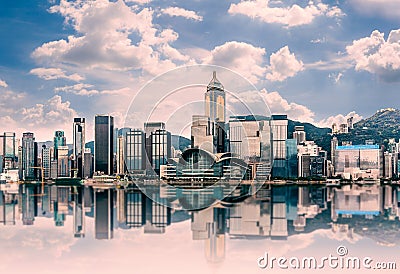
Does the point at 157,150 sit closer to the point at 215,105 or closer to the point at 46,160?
the point at 215,105

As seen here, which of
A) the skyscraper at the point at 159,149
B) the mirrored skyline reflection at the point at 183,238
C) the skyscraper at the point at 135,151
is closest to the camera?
the mirrored skyline reflection at the point at 183,238

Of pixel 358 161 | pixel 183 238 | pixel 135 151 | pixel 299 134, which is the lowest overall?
pixel 183 238

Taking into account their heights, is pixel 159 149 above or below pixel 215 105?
below

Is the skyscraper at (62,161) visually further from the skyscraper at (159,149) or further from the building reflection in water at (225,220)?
the building reflection in water at (225,220)

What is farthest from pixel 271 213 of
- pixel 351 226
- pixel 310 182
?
pixel 310 182

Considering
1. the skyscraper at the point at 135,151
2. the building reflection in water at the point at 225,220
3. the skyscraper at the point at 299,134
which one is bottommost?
the building reflection in water at the point at 225,220

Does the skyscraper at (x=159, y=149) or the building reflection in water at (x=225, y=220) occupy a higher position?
the skyscraper at (x=159, y=149)

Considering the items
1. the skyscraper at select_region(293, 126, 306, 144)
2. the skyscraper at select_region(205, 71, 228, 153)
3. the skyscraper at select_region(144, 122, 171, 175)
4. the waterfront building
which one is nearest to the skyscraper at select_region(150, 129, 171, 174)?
the skyscraper at select_region(144, 122, 171, 175)

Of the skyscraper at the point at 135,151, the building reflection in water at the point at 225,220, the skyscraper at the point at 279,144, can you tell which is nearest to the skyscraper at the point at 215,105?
the building reflection in water at the point at 225,220

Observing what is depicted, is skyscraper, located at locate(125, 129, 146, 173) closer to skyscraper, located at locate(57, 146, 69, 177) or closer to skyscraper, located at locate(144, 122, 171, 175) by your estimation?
skyscraper, located at locate(144, 122, 171, 175)

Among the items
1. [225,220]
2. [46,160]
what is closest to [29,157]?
[46,160]

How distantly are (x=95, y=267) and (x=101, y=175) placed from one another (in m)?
18.8

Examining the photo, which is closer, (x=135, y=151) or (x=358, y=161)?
(x=135, y=151)

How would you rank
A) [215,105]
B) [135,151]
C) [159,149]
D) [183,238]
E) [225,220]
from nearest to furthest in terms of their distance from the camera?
[183,238] < [225,220] < [215,105] < [159,149] < [135,151]
